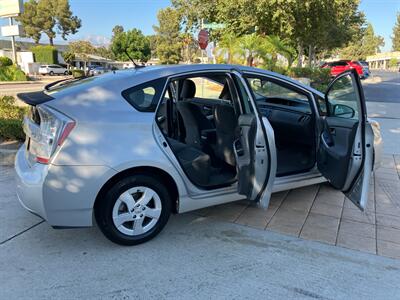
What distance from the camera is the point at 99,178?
2.77m

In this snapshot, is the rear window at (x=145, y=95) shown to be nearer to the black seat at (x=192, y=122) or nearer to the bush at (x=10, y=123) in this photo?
the black seat at (x=192, y=122)

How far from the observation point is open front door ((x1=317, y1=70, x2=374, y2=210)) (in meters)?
3.13

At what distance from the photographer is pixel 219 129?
3836 millimetres

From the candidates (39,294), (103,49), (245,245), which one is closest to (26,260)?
(39,294)

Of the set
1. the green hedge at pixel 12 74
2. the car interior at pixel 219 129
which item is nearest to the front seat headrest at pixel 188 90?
the car interior at pixel 219 129

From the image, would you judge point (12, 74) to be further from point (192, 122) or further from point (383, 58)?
point (383, 58)

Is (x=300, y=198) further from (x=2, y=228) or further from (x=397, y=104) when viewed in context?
(x=397, y=104)

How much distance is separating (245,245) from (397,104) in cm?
1310

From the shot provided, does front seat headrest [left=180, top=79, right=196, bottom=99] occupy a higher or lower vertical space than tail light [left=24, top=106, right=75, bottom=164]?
higher

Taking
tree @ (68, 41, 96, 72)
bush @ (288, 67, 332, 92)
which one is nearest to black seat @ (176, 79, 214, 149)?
bush @ (288, 67, 332, 92)

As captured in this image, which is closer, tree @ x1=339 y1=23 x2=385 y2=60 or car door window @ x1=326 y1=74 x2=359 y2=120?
car door window @ x1=326 y1=74 x2=359 y2=120

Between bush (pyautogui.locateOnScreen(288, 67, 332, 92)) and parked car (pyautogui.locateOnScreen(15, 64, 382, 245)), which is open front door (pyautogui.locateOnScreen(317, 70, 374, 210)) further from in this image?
bush (pyautogui.locateOnScreen(288, 67, 332, 92))

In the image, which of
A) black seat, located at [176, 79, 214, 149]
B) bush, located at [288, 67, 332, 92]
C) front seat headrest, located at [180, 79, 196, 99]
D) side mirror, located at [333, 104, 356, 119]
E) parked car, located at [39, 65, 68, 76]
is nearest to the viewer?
side mirror, located at [333, 104, 356, 119]

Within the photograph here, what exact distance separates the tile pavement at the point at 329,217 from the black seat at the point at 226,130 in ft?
2.04
